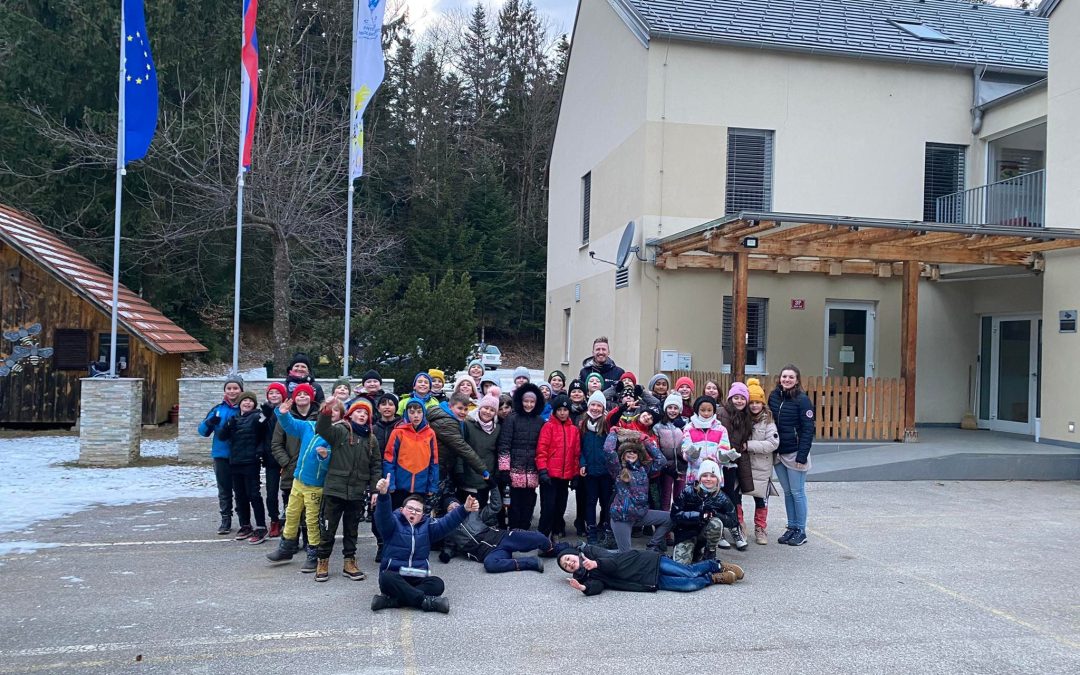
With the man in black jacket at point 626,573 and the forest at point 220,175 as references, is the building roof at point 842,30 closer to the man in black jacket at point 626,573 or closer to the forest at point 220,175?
the forest at point 220,175

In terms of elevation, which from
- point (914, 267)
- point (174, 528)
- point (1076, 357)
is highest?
point (914, 267)

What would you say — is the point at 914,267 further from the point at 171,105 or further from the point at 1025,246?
the point at 171,105

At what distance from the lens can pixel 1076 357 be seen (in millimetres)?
12258

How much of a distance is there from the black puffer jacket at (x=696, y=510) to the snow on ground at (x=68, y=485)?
577cm

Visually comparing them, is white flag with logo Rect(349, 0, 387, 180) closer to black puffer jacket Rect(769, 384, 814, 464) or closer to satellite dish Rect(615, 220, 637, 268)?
satellite dish Rect(615, 220, 637, 268)

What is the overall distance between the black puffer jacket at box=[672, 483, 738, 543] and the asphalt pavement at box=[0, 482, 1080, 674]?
52cm

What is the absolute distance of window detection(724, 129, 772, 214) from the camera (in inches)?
599

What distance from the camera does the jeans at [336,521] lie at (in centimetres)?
658

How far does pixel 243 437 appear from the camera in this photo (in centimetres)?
771

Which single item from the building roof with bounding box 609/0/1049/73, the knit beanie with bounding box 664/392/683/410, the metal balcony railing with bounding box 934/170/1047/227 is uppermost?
the building roof with bounding box 609/0/1049/73

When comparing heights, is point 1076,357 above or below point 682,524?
above

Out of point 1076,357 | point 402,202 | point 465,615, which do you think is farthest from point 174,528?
point 402,202

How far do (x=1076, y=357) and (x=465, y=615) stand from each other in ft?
35.7

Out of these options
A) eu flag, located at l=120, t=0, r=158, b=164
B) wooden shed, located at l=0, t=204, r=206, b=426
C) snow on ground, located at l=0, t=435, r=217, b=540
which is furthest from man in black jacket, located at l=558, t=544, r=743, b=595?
wooden shed, located at l=0, t=204, r=206, b=426
